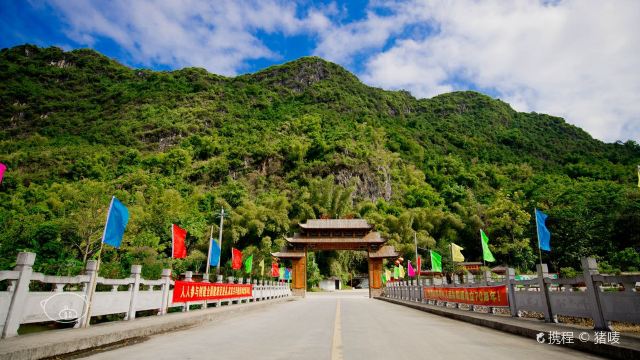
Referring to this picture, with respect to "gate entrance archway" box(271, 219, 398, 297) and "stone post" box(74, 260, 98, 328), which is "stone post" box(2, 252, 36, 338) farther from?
"gate entrance archway" box(271, 219, 398, 297)

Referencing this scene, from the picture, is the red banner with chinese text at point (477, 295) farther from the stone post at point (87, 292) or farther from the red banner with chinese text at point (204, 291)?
the stone post at point (87, 292)

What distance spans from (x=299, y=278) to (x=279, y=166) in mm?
45149

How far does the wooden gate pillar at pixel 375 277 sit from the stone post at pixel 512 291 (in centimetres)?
2202

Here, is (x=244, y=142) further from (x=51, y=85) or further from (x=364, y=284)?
(x=51, y=85)

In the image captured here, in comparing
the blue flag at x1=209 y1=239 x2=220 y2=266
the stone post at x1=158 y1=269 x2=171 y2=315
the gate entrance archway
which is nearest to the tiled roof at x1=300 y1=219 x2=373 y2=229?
the gate entrance archway

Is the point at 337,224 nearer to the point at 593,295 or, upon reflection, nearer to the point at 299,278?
the point at 299,278

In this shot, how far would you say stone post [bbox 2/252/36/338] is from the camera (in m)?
4.77

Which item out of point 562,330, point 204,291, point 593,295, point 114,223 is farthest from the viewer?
point 204,291

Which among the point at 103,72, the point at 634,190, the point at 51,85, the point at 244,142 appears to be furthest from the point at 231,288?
the point at 103,72

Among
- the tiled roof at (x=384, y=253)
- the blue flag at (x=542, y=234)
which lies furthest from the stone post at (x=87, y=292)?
Answer: the tiled roof at (x=384, y=253)

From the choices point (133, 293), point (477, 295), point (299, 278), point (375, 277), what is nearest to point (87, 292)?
point (133, 293)

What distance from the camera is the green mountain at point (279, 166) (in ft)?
121

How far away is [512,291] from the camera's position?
27.6ft

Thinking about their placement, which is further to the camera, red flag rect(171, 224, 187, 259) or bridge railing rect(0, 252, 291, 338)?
red flag rect(171, 224, 187, 259)
